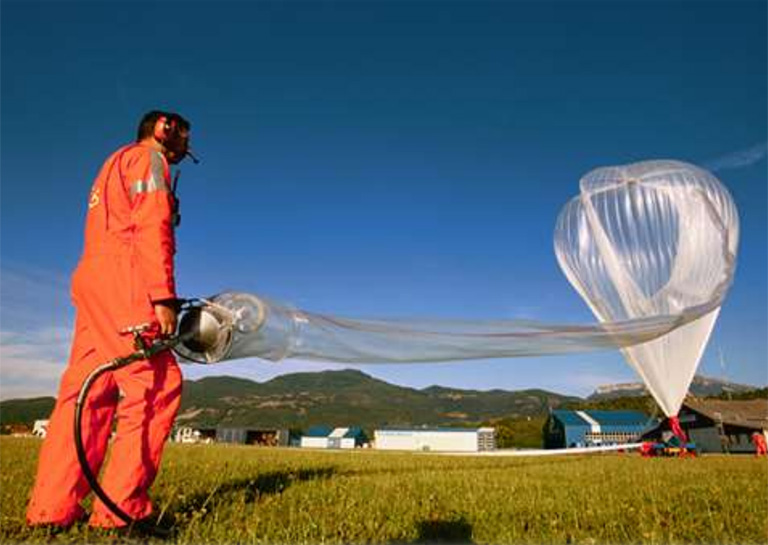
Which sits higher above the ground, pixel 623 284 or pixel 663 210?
pixel 663 210

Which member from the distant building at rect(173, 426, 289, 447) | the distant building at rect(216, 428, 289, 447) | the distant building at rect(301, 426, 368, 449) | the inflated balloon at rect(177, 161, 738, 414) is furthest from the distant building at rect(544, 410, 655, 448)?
the distant building at rect(216, 428, 289, 447)

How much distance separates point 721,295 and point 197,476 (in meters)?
6.71

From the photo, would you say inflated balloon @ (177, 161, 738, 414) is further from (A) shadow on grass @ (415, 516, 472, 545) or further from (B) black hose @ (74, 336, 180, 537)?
(A) shadow on grass @ (415, 516, 472, 545)

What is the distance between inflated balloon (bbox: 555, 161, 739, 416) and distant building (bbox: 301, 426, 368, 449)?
3336 inches

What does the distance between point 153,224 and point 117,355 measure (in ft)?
2.68

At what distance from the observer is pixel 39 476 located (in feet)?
10.4

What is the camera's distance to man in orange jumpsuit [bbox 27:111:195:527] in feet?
9.83

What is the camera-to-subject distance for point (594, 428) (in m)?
54.3

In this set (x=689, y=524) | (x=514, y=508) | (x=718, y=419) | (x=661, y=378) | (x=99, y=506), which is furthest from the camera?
(x=718, y=419)

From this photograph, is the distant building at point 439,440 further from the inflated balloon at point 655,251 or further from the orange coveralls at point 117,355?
the orange coveralls at point 117,355

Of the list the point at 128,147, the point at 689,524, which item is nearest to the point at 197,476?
the point at 128,147

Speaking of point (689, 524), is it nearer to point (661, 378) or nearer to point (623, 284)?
point (623, 284)

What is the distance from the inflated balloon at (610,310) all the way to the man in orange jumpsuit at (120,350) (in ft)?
0.91

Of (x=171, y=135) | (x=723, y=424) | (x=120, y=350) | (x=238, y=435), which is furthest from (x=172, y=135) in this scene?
(x=238, y=435)
